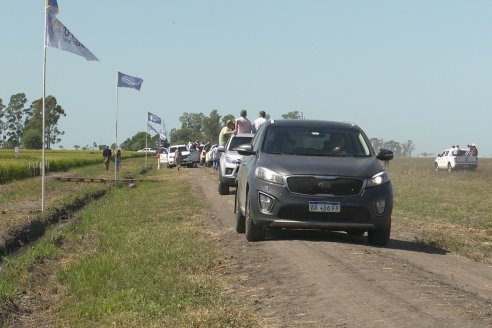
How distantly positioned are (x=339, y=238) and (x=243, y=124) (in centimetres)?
1145

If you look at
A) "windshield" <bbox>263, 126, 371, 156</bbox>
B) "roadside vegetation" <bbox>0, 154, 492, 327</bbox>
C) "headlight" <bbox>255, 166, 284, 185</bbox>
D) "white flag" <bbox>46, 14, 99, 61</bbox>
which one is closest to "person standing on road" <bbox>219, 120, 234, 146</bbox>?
"roadside vegetation" <bbox>0, 154, 492, 327</bbox>

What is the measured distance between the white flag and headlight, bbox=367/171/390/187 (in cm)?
1256

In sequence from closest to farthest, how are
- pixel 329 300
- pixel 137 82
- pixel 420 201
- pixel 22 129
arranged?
pixel 329 300 < pixel 420 201 < pixel 137 82 < pixel 22 129

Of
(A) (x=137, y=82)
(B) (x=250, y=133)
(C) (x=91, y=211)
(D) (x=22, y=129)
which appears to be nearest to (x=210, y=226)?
(C) (x=91, y=211)

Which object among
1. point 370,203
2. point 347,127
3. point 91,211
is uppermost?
point 347,127

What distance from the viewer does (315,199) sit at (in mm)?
10453

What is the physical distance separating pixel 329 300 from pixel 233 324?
1.03m

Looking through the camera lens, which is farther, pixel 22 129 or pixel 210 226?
pixel 22 129

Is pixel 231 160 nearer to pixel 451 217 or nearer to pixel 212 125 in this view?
pixel 451 217

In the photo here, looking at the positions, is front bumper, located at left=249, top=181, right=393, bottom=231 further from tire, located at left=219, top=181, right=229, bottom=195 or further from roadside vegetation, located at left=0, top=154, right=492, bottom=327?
tire, located at left=219, top=181, right=229, bottom=195

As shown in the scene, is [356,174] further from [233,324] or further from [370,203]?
[233,324]

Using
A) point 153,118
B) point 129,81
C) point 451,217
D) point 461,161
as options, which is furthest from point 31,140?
point 451,217

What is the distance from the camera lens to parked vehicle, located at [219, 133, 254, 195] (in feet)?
69.4

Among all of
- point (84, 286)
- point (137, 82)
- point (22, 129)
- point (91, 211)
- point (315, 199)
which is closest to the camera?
point (84, 286)
